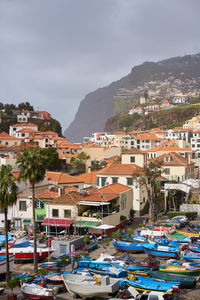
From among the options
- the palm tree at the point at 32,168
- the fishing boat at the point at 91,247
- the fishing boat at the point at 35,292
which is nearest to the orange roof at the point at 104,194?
the fishing boat at the point at 91,247

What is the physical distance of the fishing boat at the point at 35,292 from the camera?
2349 centimetres

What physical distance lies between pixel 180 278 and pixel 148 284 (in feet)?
8.82

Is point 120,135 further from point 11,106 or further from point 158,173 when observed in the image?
point 158,173

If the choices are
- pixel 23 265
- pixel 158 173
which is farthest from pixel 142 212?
pixel 23 265

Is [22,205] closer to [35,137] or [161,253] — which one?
[161,253]

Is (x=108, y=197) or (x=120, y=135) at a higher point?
(x=120, y=135)

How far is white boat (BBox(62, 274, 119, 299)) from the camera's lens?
23312 millimetres

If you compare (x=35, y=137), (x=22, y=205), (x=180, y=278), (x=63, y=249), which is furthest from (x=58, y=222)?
(x=35, y=137)

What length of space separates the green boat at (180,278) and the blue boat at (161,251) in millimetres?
5852

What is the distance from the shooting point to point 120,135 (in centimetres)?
15538

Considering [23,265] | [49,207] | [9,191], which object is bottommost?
[23,265]

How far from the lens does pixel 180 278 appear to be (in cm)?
2575

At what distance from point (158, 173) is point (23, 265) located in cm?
2416

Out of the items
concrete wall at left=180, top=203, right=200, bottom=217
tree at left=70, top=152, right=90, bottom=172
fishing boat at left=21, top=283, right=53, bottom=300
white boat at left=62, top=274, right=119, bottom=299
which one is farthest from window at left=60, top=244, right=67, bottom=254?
tree at left=70, top=152, right=90, bottom=172
